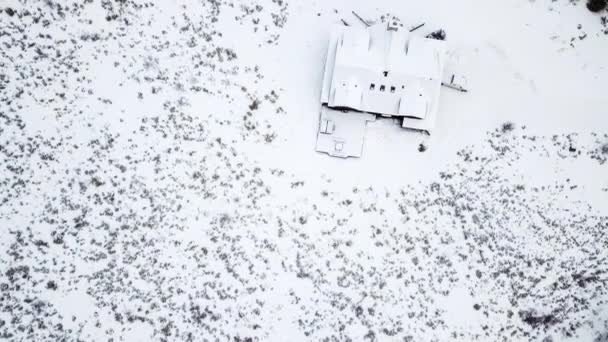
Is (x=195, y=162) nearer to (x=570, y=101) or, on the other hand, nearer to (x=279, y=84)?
(x=279, y=84)

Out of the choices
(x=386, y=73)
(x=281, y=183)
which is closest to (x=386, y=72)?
(x=386, y=73)

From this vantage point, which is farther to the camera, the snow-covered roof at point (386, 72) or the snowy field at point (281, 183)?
the snowy field at point (281, 183)

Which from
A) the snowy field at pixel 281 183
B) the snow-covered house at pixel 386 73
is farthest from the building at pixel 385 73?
the snowy field at pixel 281 183

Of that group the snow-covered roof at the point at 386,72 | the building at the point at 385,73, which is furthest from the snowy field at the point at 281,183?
the snow-covered roof at the point at 386,72

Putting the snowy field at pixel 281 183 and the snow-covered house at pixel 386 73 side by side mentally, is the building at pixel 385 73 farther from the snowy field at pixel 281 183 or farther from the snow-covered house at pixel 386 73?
the snowy field at pixel 281 183

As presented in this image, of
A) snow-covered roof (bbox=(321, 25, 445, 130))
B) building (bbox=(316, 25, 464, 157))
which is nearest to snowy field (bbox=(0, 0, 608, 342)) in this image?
building (bbox=(316, 25, 464, 157))

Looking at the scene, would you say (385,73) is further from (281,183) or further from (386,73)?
(281,183)
